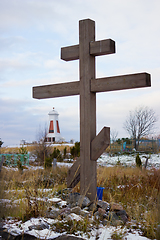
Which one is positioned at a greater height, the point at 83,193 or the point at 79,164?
the point at 79,164

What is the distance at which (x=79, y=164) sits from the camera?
4656 mm

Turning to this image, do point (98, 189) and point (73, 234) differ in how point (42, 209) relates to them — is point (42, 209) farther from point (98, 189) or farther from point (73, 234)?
point (98, 189)

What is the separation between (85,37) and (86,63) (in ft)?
1.81

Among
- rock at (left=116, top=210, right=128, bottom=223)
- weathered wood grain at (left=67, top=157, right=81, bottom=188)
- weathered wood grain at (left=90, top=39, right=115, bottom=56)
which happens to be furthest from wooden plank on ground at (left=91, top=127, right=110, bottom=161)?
weathered wood grain at (left=90, top=39, right=115, bottom=56)

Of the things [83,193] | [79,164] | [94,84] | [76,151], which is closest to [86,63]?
[94,84]

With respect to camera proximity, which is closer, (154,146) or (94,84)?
(94,84)

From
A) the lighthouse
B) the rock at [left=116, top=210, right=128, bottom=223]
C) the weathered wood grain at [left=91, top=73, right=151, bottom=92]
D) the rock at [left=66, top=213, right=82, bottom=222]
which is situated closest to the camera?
the rock at [left=66, top=213, right=82, bottom=222]

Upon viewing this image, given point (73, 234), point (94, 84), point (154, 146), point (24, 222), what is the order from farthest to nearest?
point (154, 146)
point (94, 84)
point (24, 222)
point (73, 234)

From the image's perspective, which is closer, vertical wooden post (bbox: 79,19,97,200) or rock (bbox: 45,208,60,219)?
rock (bbox: 45,208,60,219)

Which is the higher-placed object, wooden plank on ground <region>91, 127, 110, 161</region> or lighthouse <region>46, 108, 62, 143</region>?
lighthouse <region>46, 108, 62, 143</region>

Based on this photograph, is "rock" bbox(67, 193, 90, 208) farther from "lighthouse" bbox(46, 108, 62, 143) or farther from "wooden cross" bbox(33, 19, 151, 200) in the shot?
"lighthouse" bbox(46, 108, 62, 143)

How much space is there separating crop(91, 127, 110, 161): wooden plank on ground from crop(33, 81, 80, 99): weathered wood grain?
97 centimetres

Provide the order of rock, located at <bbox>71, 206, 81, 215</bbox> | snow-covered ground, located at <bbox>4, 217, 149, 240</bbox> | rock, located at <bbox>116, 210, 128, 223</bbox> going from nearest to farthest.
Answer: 1. snow-covered ground, located at <bbox>4, 217, 149, 240</bbox>
2. rock, located at <bbox>71, 206, 81, 215</bbox>
3. rock, located at <bbox>116, 210, 128, 223</bbox>

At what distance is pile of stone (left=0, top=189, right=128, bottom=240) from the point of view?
3114 millimetres
